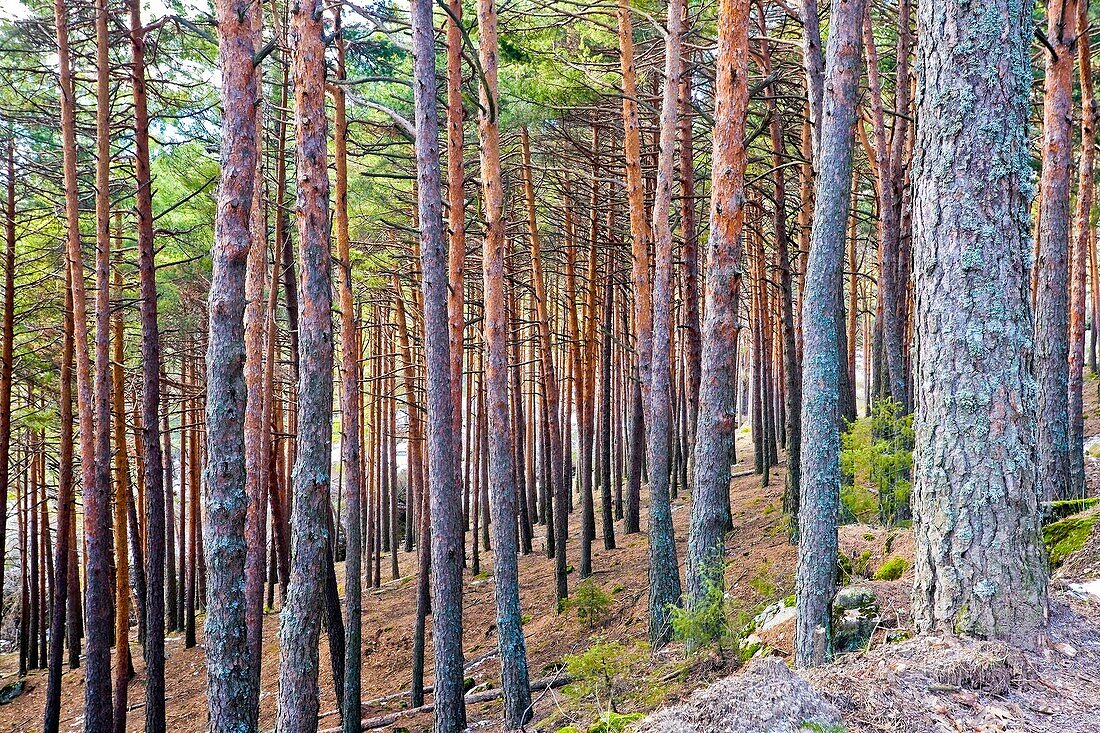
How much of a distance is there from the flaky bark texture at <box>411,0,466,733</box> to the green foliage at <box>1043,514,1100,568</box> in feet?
17.6

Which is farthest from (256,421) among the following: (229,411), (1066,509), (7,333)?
(1066,509)

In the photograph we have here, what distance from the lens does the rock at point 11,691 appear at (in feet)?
55.9

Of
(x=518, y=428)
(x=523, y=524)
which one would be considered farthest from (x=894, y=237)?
(x=523, y=524)

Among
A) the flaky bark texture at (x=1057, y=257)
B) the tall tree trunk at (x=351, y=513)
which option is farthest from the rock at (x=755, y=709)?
the tall tree trunk at (x=351, y=513)

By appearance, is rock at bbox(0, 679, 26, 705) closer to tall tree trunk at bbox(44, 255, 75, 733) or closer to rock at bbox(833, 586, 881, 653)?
tall tree trunk at bbox(44, 255, 75, 733)

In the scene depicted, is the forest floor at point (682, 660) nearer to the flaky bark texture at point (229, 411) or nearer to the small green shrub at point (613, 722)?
the small green shrub at point (613, 722)

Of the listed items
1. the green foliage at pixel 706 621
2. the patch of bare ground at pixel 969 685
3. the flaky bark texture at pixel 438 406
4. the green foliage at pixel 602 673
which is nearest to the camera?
the patch of bare ground at pixel 969 685

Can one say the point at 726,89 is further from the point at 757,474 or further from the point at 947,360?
the point at 757,474

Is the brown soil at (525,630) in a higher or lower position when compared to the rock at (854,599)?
lower

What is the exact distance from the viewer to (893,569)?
6.23 metres

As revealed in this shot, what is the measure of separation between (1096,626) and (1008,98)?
2746 millimetres

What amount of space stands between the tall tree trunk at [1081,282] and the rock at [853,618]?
443cm

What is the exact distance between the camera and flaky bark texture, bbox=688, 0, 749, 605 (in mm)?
7316

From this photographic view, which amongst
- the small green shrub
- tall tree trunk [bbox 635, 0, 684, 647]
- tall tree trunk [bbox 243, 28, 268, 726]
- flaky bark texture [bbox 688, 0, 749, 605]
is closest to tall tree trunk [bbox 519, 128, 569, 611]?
tall tree trunk [bbox 635, 0, 684, 647]
